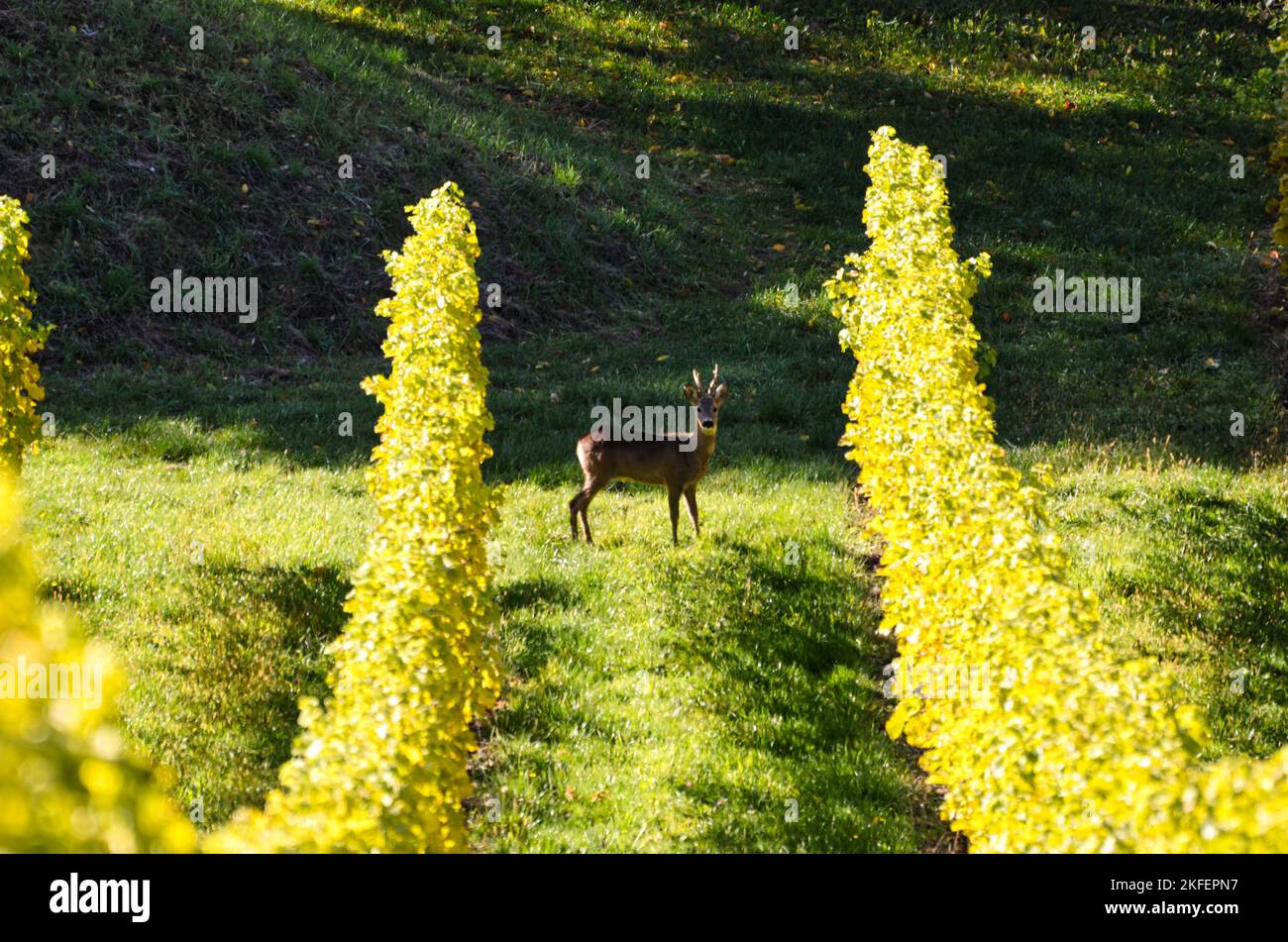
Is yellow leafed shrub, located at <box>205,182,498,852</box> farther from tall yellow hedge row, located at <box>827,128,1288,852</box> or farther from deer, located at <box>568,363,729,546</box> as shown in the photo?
tall yellow hedge row, located at <box>827,128,1288,852</box>

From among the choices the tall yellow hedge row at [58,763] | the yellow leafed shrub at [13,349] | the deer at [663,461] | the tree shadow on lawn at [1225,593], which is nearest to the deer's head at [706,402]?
the deer at [663,461]

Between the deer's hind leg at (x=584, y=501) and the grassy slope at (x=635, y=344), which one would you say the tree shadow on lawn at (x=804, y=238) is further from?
the deer's hind leg at (x=584, y=501)

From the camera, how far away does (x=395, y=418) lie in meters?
8.29

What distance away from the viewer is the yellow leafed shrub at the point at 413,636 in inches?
166

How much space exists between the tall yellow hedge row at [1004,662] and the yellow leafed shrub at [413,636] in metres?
2.27

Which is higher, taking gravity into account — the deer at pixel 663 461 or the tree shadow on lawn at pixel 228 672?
the deer at pixel 663 461

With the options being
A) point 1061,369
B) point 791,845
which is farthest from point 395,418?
point 1061,369

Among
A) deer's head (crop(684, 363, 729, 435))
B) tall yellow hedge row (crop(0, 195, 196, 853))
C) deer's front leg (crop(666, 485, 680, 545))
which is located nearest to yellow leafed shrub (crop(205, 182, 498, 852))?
tall yellow hedge row (crop(0, 195, 196, 853))

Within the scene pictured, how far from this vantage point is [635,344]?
17.5 meters

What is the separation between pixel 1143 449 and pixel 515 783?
894 cm

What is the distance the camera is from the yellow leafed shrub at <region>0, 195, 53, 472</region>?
352 inches

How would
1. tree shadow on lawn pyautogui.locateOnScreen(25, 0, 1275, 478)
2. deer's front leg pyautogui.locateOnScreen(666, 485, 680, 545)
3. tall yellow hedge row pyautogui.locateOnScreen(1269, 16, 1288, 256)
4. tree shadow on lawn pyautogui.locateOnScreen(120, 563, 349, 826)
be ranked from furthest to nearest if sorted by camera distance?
tall yellow hedge row pyautogui.locateOnScreen(1269, 16, 1288, 256) < tree shadow on lawn pyautogui.locateOnScreen(25, 0, 1275, 478) < deer's front leg pyautogui.locateOnScreen(666, 485, 680, 545) < tree shadow on lawn pyautogui.locateOnScreen(120, 563, 349, 826)

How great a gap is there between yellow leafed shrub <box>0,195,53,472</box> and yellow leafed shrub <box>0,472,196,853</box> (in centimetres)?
689
